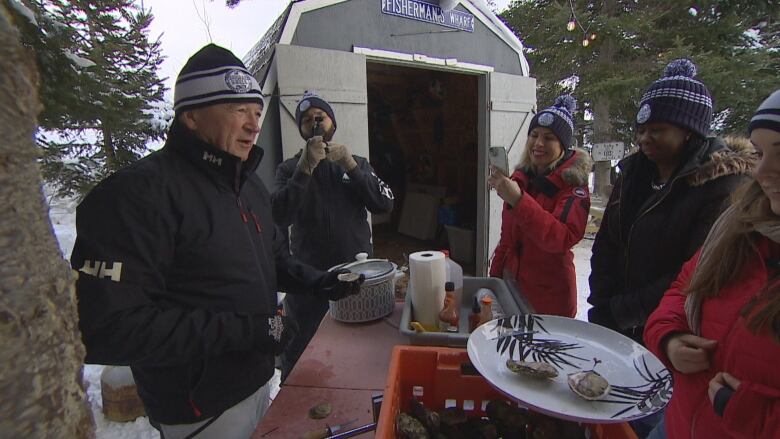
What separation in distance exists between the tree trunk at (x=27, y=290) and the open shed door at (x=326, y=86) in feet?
11.0

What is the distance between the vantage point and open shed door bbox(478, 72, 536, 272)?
5.29m

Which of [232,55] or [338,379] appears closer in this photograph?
[338,379]

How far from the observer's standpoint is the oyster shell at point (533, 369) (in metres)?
0.90

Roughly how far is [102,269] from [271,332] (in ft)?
1.71

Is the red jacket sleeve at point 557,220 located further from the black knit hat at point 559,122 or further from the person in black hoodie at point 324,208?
the person in black hoodie at point 324,208

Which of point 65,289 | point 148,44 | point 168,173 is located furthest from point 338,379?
point 148,44

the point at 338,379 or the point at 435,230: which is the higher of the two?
the point at 338,379

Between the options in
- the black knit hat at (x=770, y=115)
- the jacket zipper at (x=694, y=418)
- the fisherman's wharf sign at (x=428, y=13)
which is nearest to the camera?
the black knit hat at (x=770, y=115)

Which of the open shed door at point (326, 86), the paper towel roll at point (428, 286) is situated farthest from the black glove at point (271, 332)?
the open shed door at point (326, 86)

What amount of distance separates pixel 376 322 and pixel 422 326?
0.37m

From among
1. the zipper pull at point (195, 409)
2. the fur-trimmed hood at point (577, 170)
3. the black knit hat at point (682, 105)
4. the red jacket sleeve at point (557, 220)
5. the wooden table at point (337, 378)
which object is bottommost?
the zipper pull at point (195, 409)

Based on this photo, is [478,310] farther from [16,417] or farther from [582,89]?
[582,89]

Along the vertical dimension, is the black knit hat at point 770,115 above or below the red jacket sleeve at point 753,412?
above

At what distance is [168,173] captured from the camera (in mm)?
1252
